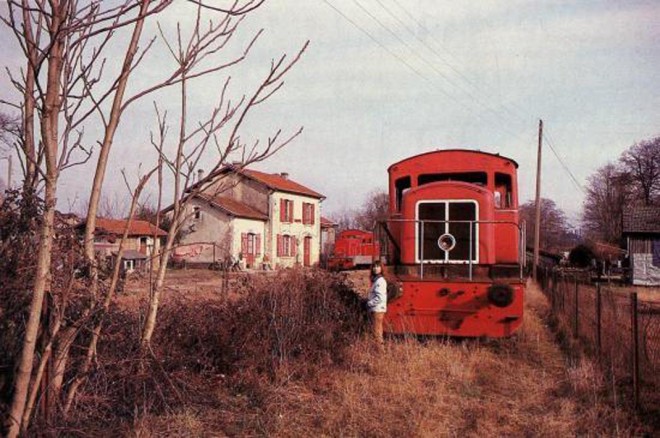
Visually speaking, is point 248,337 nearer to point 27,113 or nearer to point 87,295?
point 87,295

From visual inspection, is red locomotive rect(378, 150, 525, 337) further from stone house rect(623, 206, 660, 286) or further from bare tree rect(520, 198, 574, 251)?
bare tree rect(520, 198, 574, 251)

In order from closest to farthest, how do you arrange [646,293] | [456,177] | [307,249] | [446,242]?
[446,242] → [456,177] → [646,293] → [307,249]

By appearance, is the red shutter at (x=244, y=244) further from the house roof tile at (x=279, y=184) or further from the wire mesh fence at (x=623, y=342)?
the wire mesh fence at (x=623, y=342)

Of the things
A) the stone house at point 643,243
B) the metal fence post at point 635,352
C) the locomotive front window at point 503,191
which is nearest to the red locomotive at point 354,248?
the stone house at point 643,243

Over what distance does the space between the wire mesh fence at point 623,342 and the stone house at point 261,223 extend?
→ 1006 inches

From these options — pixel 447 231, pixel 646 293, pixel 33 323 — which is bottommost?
pixel 646 293

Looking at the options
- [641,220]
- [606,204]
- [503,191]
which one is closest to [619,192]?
[606,204]

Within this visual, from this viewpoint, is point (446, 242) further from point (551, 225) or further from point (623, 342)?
point (551, 225)

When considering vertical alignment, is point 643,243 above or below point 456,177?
below

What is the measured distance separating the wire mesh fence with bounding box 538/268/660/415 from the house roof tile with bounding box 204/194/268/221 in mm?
27835

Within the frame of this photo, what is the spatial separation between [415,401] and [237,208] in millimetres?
34300

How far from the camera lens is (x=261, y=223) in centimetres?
4144

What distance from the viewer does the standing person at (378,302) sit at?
9.12 m

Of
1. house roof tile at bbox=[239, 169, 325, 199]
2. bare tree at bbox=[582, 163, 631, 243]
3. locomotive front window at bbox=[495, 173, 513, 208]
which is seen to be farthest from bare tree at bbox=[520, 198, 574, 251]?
locomotive front window at bbox=[495, 173, 513, 208]
